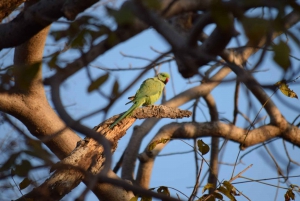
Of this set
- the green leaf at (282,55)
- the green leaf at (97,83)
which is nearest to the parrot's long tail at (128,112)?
the green leaf at (97,83)

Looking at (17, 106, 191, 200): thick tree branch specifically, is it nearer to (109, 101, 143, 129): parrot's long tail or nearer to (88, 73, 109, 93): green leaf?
(109, 101, 143, 129): parrot's long tail

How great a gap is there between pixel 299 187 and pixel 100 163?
151 centimetres

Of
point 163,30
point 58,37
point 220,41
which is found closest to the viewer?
point 163,30

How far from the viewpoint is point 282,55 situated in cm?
117

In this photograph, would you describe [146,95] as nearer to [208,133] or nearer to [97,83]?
[208,133]

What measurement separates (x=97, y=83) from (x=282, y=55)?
542mm

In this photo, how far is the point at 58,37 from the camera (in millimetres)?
1739

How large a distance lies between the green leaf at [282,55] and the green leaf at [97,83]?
50 cm

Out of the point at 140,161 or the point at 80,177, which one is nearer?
the point at 80,177

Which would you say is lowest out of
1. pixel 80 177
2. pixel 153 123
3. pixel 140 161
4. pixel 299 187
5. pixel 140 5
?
pixel 140 5

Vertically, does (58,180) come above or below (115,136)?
below

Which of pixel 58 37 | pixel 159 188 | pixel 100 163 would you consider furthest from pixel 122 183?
pixel 100 163

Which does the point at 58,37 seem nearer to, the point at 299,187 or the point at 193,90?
the point at 299,187

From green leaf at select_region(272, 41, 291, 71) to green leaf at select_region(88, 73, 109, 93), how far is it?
0.50m
